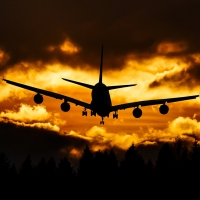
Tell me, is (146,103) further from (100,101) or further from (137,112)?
(100,101)

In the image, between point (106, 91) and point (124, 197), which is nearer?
point (106, 91)

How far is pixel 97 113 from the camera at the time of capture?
12725 centimetres

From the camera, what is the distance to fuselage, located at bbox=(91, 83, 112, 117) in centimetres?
12444

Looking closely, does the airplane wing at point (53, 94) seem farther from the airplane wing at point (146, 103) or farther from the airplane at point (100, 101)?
the airplane wing at point (146, 103)

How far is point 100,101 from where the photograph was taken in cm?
12456

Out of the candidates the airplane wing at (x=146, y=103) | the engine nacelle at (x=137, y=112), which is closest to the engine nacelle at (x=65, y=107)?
the airplane wing at (x=146, y=103)

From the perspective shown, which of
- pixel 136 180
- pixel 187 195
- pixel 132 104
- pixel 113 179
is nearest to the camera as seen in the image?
pixel 132 104

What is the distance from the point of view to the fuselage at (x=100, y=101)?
408ft

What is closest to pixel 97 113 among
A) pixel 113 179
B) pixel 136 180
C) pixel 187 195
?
pixel 187 195

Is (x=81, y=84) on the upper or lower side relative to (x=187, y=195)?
upper

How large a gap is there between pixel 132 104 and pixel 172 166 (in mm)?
64938

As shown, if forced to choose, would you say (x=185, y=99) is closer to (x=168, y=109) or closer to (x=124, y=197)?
(x=168, y=109)

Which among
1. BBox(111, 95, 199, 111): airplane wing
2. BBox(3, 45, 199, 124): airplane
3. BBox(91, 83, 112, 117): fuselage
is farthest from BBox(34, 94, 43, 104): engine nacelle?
BBox(111, 95, 199, 111): airplane wing

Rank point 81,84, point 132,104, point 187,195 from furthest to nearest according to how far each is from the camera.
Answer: point 187,195 → point 132,104 → point 81,84
